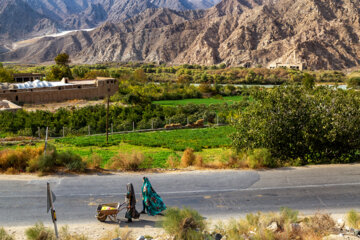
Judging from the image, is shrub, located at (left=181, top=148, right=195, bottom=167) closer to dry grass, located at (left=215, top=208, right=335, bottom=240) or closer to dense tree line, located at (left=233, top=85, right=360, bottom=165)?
dense tree line, located at (left=233, top=85, right=360, bottom=165)

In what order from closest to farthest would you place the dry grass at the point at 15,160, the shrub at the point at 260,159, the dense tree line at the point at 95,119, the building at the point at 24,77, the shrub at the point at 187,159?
1. the shrub at the point at 260,159
2. the dry grass at the point at 15,160
3. the shrub at the point at 187,159
4. the dense tree line at the point at 95,119
5. the building at the point at 24,77

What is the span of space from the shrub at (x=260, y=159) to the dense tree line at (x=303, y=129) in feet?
2.38

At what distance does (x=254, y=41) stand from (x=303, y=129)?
126382mm

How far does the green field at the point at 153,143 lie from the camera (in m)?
22.5

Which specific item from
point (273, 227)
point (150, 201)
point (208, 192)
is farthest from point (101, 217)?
point (273, 227)

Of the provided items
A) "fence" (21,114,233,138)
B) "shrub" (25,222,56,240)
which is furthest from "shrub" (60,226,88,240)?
"fence" (21,114,233,138)

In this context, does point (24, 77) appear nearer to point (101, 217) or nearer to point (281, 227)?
point (101, 217)

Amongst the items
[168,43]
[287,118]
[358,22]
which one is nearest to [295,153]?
[287,118]

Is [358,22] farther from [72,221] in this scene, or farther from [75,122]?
[72,221]

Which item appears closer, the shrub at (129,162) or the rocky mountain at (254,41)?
the shrub at (129,162)

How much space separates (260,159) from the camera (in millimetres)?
14297

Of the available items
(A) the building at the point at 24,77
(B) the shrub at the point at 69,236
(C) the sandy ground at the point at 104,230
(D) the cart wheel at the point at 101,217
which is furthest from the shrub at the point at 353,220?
(A) the building at the point at 24,77

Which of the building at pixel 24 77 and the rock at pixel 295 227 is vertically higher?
the building at pixel 24 77

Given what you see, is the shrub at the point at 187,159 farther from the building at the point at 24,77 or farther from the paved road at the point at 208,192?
the building at the point at 24,77
